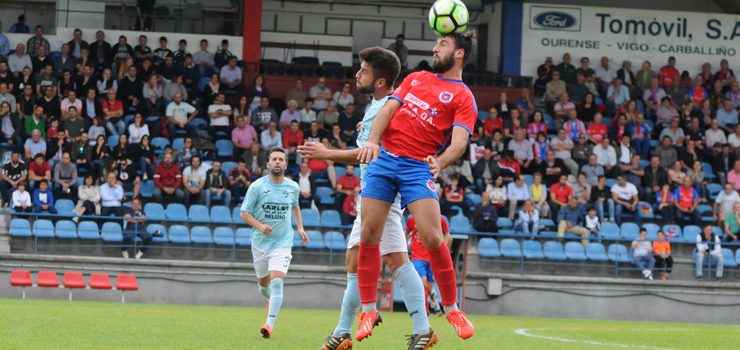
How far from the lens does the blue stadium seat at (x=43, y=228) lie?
22877 mm

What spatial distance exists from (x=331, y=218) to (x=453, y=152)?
1685 centimetres

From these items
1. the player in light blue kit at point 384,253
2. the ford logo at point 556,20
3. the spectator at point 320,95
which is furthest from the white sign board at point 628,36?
the player in light blue kit at point 384,253

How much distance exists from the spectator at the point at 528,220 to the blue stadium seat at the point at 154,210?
24.6 feet

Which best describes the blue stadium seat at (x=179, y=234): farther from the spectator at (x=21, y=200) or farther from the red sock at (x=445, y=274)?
the red sock at (x=445, y=274)

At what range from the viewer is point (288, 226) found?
13188 mm

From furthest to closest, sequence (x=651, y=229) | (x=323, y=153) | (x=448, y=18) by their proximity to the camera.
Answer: (x=651, y=229)
(x=448, y=18)
(x=323, y=153)

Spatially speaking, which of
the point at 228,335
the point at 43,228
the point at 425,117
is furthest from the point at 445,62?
the point at 43,228

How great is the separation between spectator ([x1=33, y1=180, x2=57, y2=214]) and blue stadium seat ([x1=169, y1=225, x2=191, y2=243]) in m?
2.37

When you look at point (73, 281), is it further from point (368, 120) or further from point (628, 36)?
point (628, 36)

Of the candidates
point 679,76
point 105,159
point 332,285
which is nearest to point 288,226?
point 332,285

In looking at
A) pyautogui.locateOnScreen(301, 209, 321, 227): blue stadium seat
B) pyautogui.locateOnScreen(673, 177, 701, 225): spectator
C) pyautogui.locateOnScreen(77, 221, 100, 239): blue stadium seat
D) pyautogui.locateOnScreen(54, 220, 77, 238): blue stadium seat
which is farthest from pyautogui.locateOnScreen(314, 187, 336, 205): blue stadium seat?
pyautogui.locateOnScreen(673, 177, 701, 225): spectator

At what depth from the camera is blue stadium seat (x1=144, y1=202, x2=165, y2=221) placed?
2408 cm

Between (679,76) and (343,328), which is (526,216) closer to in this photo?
(679,76)

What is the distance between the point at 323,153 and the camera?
306 inches
